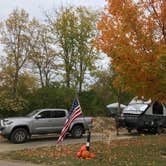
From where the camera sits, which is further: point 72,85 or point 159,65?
point 72,85

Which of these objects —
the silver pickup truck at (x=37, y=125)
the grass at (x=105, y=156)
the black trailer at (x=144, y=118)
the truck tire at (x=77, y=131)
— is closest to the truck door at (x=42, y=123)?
the silver pickup truck at (x=37, y=125)

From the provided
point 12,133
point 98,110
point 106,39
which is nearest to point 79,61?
point 98,110

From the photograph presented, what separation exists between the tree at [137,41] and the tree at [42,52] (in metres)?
23.6

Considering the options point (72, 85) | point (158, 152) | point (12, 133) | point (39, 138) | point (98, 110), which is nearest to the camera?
point (158, 152)

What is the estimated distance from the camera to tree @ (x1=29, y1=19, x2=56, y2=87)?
4212 cm

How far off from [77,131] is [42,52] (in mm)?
17114

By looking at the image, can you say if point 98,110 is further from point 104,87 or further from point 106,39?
point 106,39

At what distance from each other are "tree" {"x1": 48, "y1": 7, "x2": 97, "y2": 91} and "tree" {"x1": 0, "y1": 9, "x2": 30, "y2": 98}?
173 inches

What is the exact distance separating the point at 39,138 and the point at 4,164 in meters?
12.0

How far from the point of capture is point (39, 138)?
28.1m

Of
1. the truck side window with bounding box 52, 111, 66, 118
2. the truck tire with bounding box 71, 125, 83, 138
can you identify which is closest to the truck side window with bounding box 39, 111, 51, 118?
the truck side window with bounding box 52, 111, 66, 118

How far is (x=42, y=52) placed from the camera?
44.1 m

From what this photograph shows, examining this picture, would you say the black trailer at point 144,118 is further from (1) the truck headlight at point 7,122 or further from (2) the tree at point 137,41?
(2) the tree at point 137,41

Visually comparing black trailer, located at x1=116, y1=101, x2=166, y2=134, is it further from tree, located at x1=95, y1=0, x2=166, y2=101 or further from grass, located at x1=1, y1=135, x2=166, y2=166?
tree, located at x1=95, y1=0, x2=166, y2=101
